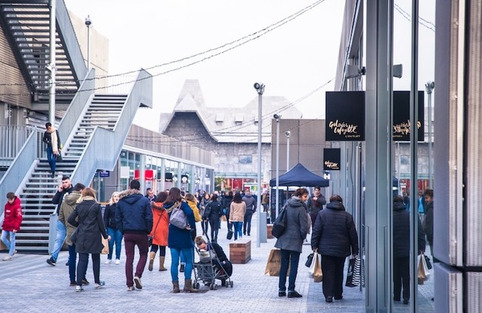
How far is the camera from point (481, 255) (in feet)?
13.7

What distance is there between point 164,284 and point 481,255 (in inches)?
518

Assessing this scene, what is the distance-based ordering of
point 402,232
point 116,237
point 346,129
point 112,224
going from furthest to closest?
point 116,237 → point 112,224 → point 346,129 → point 402,232

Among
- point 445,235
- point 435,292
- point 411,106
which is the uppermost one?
point 411,106

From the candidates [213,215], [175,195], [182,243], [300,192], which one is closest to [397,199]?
[300,192]

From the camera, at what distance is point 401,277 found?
7363mm

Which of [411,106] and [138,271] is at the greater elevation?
[411,106]

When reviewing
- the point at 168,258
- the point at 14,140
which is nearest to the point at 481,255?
the point at 168,258

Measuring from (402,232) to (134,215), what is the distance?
343 inches

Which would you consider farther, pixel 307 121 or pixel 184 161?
pixel 184 161

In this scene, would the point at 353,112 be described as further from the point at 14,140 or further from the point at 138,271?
the point at 14,140

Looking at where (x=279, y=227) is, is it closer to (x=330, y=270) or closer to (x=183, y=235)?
(x=330, y=270)

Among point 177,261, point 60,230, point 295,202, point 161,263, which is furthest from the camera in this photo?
point 161,263

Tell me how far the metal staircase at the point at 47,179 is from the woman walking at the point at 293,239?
11306 millimetres

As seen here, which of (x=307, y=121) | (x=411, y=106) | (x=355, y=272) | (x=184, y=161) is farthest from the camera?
(x=184, y=161)
